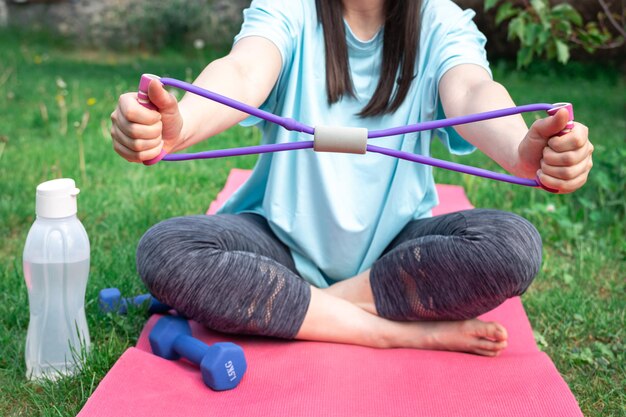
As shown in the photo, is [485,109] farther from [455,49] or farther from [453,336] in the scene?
[453,336]

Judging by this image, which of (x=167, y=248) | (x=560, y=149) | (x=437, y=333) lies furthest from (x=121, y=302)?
(x=560, y=149)

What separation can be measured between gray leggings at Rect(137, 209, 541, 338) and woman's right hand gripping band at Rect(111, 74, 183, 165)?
1.32ft

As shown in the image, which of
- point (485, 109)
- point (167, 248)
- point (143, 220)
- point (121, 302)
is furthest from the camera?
point (143, 220)

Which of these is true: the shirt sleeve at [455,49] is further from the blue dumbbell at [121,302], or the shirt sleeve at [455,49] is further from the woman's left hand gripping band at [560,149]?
the blue dumbbell at [121,302]

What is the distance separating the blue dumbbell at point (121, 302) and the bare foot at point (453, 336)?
46cm

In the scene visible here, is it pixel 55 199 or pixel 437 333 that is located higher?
pixel 55 199

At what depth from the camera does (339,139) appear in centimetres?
99

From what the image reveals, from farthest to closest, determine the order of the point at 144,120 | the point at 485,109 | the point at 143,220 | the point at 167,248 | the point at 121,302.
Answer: the point at 143,220 → the point at 121,302 → the point at 167,248 → the point at 485,109 → the point at 144,120

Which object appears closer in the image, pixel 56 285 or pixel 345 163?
pixel 56 285

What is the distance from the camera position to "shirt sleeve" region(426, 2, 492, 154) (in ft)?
4.77

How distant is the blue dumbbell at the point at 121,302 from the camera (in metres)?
1.51

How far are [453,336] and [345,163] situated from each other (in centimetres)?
40

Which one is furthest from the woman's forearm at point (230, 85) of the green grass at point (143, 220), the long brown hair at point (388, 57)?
the green grass at point (143, 220)

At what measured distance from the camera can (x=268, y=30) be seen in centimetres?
145
